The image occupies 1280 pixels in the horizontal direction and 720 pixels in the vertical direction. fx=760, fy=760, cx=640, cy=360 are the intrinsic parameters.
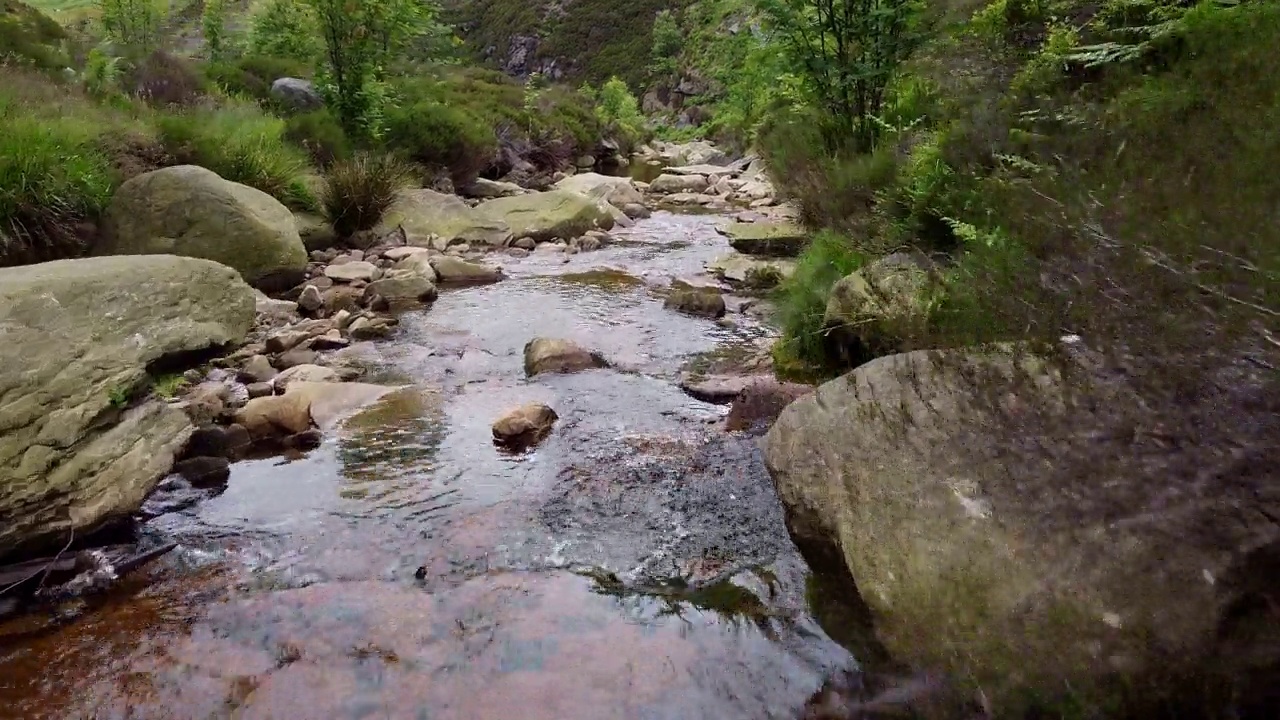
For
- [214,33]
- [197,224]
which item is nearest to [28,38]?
[214,33]

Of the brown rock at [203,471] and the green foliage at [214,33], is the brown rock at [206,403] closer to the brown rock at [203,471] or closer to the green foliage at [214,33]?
the brown rock at [203,471]

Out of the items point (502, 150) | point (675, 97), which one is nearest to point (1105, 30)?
point (502, 150)

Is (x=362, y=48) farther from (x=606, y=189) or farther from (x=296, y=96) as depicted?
(x=606, y=189)

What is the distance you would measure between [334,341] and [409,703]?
4215 mm

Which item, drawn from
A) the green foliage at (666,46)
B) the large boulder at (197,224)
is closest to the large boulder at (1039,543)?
the large boulder at (197,224)

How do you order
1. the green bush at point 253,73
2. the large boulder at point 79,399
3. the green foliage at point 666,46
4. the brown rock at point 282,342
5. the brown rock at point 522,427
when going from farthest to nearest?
the green foliage at point 666,46 < the green bush at point 253,73 < the brown rock at point 282,342 < the brown rock at point 522,427 < the large boulder at point 79,399

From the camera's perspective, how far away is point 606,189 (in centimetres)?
1389

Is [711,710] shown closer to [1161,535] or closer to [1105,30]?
[1161,535]

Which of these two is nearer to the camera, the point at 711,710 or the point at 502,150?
the point at 711,710

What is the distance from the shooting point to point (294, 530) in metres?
3.48

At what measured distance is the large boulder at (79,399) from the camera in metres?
3.05

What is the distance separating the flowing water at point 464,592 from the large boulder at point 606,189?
9.13 meters

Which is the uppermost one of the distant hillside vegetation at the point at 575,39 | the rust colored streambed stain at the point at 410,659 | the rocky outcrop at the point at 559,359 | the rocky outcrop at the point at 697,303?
the rust colored streambed stain at the point at 410,659

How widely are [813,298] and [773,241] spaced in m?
3.65
